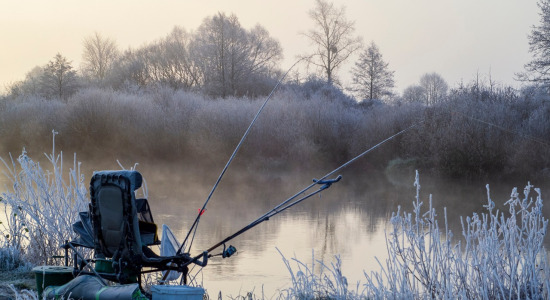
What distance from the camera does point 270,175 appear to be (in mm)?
20297

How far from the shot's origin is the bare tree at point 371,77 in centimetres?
3509

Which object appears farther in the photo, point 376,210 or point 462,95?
point 462,95

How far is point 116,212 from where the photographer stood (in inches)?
161

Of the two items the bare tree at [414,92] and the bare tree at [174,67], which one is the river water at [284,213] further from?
A: the bare tree at [414,92]

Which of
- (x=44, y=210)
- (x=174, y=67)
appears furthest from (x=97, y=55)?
(x=44, y=210)

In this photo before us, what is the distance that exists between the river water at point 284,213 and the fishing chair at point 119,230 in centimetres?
100

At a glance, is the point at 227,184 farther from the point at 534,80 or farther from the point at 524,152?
the point at 534,80

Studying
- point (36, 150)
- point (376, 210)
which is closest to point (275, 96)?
point (36, 150)

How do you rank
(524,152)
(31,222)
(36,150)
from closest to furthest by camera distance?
(31,222)
(524,152)
(36,150)

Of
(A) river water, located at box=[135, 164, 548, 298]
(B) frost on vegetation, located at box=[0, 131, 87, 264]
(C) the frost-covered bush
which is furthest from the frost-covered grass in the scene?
(B) frost on vegetation, located at box=[0, 131, 87, 264]

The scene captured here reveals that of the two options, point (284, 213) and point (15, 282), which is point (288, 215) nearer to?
point (284, 213)

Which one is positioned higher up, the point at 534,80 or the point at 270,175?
the point at 534,80

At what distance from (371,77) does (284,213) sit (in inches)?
902

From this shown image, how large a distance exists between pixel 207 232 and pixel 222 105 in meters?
10.9
